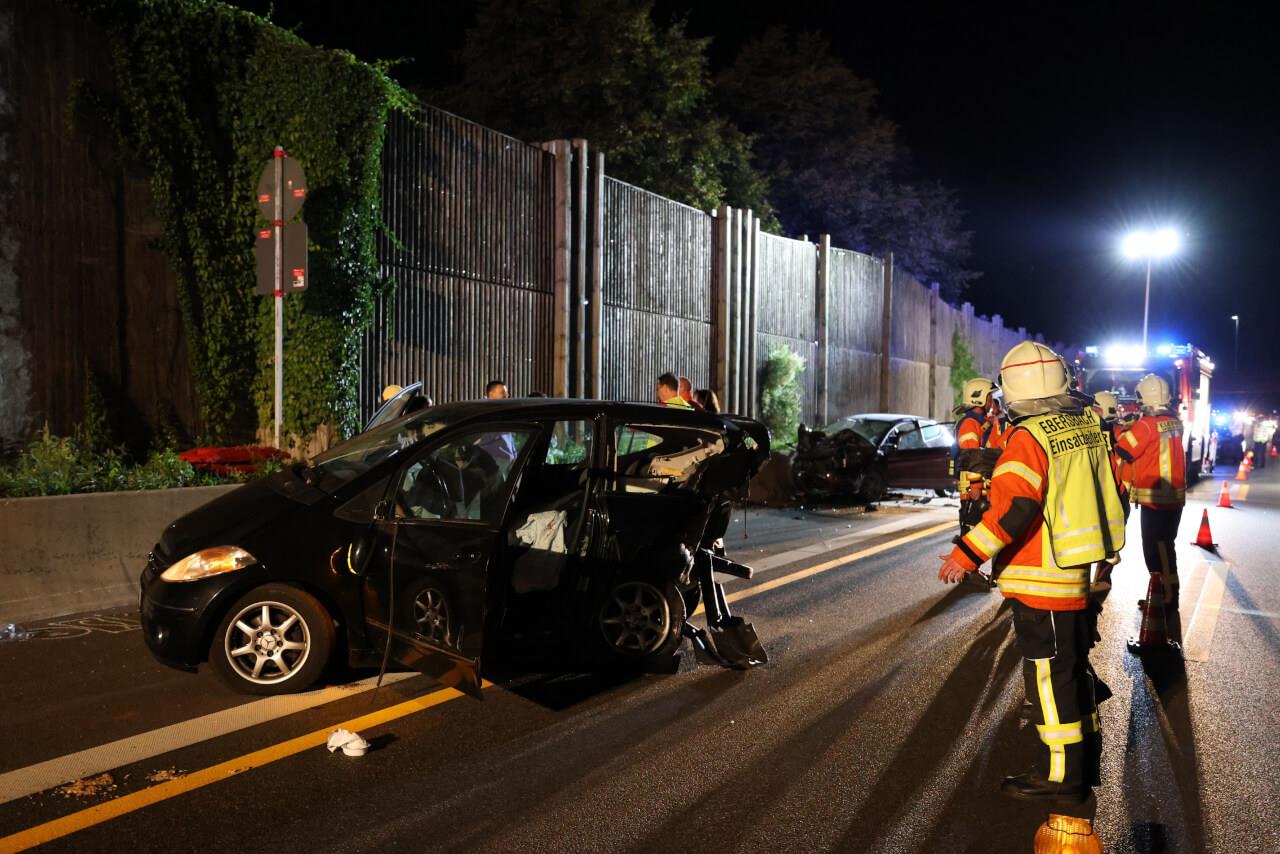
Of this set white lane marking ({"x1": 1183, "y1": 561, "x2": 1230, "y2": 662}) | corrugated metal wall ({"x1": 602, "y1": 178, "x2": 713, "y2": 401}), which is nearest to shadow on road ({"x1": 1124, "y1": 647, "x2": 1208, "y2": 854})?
white lane marking ({"x1": 1183, "y1": 561, "x2": 1230, "y2": 662})

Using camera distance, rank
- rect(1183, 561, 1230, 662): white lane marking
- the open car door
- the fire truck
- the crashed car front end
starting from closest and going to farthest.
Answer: the open car door
rect(1183, 561, 1230, 662): white lane marking
the crashed car front end
the fire truck

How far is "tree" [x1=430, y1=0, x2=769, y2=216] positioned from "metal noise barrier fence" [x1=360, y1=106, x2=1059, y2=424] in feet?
11.3

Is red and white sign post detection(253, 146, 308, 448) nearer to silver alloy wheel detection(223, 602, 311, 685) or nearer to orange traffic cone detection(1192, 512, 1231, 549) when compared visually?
silver alloy wheel detection(223, 602, 311, 685)

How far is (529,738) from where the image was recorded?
16.1 ft

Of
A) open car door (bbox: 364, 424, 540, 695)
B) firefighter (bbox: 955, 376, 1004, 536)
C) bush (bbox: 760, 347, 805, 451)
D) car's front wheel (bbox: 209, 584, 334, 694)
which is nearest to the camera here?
open car door (bbox: 364, 424, 540, 695)

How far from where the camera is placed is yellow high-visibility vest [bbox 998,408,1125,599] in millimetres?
4090

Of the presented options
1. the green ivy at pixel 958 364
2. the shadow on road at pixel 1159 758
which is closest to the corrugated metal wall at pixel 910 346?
the green ivy at pixel 958 364

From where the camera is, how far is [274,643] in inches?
211

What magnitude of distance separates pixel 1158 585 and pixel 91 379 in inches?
373

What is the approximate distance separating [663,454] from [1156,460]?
3.57 metres

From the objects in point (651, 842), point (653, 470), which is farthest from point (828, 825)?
point (653, 470)

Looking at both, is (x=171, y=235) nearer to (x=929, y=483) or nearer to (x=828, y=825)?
(x=828, y=825)

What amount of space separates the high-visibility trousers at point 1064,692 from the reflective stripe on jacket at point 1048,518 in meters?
0.08

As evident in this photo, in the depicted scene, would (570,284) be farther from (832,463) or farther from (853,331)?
(853,331)
